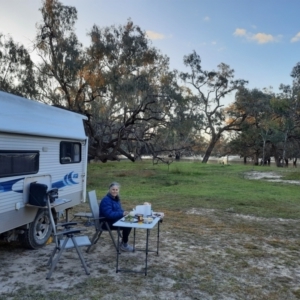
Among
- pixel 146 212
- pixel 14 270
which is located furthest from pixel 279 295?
pixel 14 270

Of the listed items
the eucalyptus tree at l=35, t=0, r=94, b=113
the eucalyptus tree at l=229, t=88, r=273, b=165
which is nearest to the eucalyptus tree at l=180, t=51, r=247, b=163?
the eucalyptus tree at l=229, t=88, r=273, b=165

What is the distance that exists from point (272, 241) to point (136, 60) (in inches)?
438

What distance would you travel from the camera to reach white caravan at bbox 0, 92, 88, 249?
4133 mm

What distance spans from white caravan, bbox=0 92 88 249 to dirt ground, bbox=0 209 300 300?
16.6 inches

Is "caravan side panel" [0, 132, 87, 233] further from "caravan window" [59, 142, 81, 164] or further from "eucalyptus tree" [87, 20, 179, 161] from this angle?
"eucalyptus tree" [87, 20, 179, 161]

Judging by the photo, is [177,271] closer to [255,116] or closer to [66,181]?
[66,181]

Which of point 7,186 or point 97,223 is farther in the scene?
point 97,223

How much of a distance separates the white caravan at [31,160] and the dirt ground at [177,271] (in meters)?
0.42

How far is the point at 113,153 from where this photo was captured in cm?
1600

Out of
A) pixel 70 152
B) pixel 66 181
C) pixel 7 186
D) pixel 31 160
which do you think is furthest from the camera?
pixel 70 152

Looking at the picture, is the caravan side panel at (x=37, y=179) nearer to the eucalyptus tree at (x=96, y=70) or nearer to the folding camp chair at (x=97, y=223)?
the folding camp chair at (x=97, y=223)

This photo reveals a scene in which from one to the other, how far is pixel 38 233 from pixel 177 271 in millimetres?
2186

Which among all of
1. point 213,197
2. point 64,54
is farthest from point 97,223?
point 64,54

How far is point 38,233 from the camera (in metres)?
4.95
